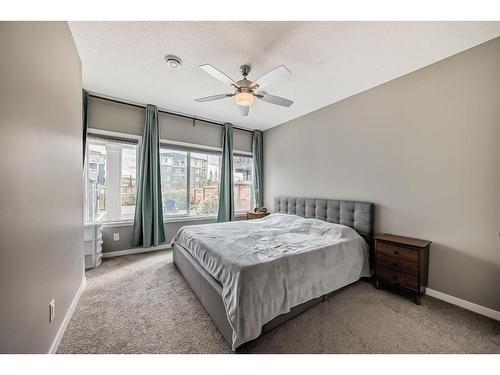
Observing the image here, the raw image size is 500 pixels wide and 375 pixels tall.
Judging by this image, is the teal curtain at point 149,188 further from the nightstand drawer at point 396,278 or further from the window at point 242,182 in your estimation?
the nightstand drawer at point 396,278

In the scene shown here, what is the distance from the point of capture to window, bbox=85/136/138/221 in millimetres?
3289

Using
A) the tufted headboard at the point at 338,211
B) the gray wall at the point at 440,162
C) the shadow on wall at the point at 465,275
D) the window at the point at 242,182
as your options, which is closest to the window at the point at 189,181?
the window at the point at 242,182

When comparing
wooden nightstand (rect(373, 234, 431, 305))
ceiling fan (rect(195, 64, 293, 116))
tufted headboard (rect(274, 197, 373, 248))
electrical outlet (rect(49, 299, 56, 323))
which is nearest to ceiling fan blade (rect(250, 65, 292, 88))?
ceiling fan (rect(195, 64, 293, 116))

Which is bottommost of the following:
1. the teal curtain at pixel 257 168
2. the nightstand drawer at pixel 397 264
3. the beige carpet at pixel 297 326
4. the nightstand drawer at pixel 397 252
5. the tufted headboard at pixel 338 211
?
the beige carpet at pixel 297 326

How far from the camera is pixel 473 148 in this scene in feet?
6.50

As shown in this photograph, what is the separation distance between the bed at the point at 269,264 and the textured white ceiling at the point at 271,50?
70.2 inches

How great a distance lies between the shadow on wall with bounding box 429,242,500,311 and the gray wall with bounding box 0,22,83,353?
3.57 meters

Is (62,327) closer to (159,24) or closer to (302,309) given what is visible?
(302,309)

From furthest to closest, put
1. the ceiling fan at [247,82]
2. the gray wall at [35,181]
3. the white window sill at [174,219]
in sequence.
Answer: the white window sill at [174,219] < the ceiling fan at [247,82] < the gray wall at [35,181]

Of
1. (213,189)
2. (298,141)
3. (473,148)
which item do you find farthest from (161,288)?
(473,148)

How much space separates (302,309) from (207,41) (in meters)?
2.86

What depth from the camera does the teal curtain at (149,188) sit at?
11.5 ft

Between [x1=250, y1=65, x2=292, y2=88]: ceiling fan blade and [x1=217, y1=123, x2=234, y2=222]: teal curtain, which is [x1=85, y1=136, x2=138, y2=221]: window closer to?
[x1=217, y1=123, x2=234, y2=222]: teal curtain

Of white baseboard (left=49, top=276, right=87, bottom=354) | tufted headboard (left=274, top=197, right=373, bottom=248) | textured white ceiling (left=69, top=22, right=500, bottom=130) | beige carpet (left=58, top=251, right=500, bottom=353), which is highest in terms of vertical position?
textured white ceiling (left=69, top=22, right=500, bottom=130)
